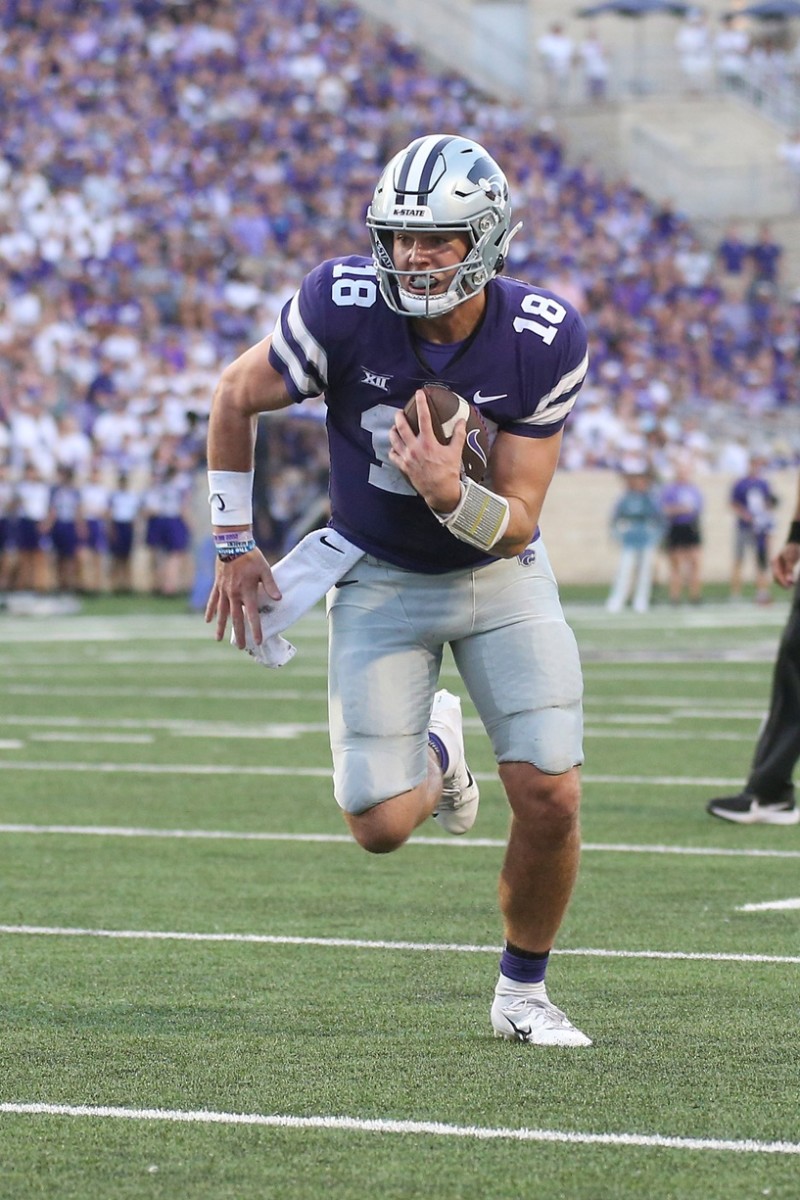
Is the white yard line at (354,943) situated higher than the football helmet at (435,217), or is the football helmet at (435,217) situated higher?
the football helmet at (435,217)

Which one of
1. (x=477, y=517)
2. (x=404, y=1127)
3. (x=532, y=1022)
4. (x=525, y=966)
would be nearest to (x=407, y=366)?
(x=477, y=517)

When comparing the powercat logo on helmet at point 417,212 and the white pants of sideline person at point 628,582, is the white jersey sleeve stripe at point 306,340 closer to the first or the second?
the powercat logo on helmet at point 417,212

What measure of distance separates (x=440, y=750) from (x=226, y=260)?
2224cm

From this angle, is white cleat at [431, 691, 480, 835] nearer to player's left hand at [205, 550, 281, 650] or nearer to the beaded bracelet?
player's left hand at [205, 550, 281, 650]

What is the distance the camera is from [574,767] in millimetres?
4898

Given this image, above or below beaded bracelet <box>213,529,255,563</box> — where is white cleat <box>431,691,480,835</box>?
below

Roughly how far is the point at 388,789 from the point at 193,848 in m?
2.91

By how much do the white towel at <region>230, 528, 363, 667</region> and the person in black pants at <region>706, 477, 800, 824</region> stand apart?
11.4ft

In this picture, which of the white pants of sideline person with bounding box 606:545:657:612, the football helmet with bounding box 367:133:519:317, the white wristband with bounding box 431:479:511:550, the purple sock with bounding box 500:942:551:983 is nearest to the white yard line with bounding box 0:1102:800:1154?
the purple sock with bounding box 500:942:551:983

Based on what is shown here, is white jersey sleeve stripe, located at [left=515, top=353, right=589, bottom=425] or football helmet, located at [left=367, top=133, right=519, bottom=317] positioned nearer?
football helmet, located at [left=367, top=133, right=519, bottom=317]

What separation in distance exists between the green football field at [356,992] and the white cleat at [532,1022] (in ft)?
0.20

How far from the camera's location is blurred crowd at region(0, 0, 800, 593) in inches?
947

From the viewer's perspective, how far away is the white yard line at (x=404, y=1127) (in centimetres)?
397

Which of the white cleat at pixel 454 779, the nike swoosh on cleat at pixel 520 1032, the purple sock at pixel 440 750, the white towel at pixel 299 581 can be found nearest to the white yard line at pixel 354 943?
the white cleat at pixel 454 779
